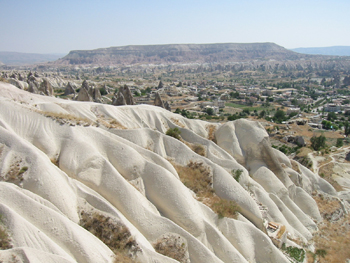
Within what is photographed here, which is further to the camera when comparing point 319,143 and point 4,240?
point 319,143

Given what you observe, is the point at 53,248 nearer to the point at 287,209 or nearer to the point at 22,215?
the point at 22,215

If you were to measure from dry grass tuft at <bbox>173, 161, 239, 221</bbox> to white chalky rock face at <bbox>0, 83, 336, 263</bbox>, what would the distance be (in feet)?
1.43

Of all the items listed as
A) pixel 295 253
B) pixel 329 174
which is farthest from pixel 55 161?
pixel 329 174

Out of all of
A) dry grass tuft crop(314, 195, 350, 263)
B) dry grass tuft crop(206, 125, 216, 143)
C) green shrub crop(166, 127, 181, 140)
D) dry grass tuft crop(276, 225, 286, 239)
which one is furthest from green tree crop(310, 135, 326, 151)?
green shrub crop(166, 127, 181, 140)

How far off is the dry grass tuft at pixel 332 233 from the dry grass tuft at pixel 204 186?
753cm

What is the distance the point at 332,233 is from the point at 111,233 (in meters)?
17.5

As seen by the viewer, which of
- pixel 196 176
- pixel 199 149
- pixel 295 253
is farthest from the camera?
pixel 199 149

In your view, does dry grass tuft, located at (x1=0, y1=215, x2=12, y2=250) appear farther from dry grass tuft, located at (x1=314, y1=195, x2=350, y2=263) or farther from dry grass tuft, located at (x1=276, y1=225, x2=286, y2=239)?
dry grass tuft, located at (x1=314, y1=195, x2=350, y2=263)

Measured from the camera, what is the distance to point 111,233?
466 inches

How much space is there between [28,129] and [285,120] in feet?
200

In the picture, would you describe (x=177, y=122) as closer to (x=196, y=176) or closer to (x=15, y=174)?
(x=196, y=176)

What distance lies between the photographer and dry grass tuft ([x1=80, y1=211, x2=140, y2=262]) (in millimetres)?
11586

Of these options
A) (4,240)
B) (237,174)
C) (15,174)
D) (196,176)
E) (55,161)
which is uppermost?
(15,174)

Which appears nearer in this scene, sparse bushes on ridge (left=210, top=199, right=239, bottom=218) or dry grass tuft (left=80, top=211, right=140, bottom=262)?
dry grass tuft (left=80, top=211, right=140, bottom=262)
